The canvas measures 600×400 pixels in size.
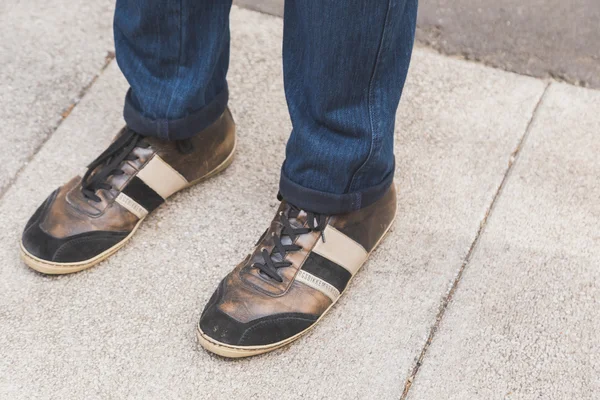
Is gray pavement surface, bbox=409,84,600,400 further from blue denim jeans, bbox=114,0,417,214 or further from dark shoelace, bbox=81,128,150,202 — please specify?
dark shoelace, bbox=81,128,150,202

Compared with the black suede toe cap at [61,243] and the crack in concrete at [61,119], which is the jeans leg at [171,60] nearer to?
the black suede toe cap at [61,243]

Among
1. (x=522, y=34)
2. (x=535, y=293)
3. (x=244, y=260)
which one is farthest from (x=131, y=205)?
(x=522, y=34)

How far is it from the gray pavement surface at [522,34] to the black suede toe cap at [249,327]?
3.72ft

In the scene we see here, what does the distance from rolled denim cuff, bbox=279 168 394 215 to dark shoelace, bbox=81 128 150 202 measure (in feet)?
1.25

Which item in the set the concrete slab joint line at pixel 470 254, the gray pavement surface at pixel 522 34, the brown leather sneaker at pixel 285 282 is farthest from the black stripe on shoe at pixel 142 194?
the gray pavement surface at pixel 522 34

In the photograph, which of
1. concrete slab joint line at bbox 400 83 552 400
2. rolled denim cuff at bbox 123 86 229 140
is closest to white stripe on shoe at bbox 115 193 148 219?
rolled denim cuff at bbox 123 86 229 140

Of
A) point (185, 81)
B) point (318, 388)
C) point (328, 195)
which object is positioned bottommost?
→ point (318, 388)

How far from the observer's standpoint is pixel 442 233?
175 centimetres

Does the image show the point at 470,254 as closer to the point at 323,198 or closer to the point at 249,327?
the point at 323,198

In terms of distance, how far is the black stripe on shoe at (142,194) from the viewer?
168 cm

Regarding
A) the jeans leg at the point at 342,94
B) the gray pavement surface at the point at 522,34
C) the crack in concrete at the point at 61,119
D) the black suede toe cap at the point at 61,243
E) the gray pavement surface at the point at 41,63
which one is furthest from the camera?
the gray pavement surface at the point at 522,34

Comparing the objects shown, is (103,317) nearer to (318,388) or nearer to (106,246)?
(106,246)

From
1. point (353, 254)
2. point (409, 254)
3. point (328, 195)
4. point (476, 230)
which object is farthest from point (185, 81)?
point (476, 230)

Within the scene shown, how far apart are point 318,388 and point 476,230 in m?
0.58
